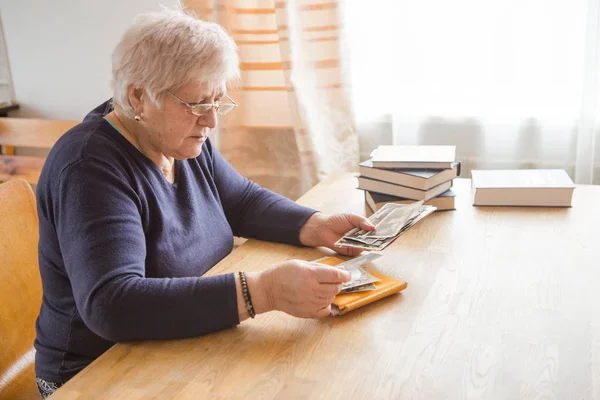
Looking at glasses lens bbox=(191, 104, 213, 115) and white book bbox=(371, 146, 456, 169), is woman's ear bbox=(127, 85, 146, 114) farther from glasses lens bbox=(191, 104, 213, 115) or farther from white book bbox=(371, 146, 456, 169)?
white book bbox=(371, 146, 456, 169)

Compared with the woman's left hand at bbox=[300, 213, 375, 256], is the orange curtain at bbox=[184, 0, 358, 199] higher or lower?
higher

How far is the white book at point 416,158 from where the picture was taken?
6.11ft

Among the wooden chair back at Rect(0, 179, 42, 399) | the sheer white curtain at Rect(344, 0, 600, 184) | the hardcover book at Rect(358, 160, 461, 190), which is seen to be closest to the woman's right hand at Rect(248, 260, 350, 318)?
the hardcover book at Rect(358, 160, 461, 190)

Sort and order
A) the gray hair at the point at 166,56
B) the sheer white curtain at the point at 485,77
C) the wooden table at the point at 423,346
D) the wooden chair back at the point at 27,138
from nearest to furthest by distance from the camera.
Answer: the wooden table at the point at 423,346 < the gray hair at the point at 166,56 < the sheer white curtain at the point at 485,77 < the wooden chair back at the point at 27,138

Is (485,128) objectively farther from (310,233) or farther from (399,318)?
(399,318)

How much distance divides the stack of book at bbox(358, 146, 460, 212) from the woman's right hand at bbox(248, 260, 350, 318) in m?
0.62

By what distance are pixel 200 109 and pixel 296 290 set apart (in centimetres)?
47

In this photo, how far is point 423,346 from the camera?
119 cm

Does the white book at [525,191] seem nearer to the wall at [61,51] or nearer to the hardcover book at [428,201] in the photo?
the hardcover book at [428,201]

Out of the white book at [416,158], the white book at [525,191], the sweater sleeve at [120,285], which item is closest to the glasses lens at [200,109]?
the sweater sleeve at [120,285]

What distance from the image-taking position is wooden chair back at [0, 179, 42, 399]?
1647 mm

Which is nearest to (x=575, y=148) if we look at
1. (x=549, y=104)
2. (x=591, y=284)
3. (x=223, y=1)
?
(x=549, y=104)

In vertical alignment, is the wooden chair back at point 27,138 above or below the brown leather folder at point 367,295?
above

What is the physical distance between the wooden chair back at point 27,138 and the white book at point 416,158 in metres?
1.25
